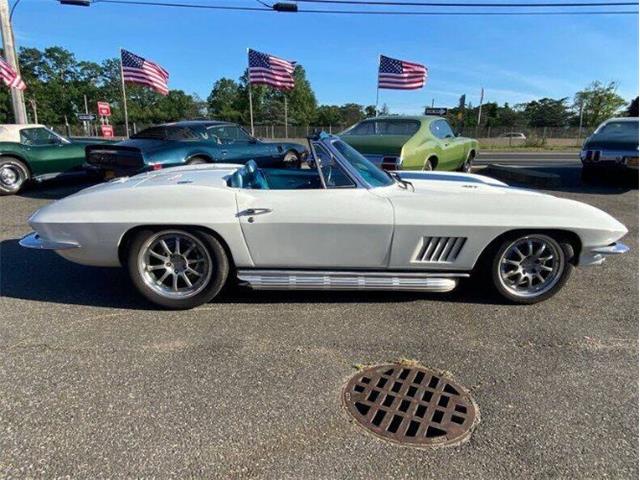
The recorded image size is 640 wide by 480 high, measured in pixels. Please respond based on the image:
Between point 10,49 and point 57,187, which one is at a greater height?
point 10,49

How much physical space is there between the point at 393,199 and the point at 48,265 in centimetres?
348

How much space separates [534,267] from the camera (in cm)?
345

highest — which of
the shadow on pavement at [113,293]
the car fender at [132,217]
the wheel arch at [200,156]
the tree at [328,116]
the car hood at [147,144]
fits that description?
the tree at [328,116]

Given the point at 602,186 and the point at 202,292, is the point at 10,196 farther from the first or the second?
the point at 602,186

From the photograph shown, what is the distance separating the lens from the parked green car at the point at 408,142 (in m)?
7.48

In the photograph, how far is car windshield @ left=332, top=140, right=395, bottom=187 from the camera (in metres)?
3.48

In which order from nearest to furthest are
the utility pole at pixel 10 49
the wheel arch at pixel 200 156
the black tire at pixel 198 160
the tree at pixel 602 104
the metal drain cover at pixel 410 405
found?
1. the metal drain cover at pixel 410 405
2. the wheel arch at pixel 200 156
3. the black tire at pixel 198 160
4. the utility pole at pixel 10 49
5. the tree at pixel 602 104

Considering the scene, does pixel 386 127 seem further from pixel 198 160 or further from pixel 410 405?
pixel 410 405

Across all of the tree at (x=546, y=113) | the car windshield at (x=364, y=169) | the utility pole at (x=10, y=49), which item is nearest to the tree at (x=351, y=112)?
the tree at (x=546, y=113)

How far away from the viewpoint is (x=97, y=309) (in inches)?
133

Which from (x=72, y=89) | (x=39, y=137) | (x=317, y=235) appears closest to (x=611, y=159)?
(x=317, y=235)

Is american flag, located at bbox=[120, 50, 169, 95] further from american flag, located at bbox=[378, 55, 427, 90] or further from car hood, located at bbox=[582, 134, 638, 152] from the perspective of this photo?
car hood, located at bbox=[582, 134, 638, 152]

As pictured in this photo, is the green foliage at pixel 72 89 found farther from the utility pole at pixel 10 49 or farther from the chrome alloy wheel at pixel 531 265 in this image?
the chrome alloy wheel at pixel 531 265

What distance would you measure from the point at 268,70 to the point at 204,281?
Result: 1648 cm
